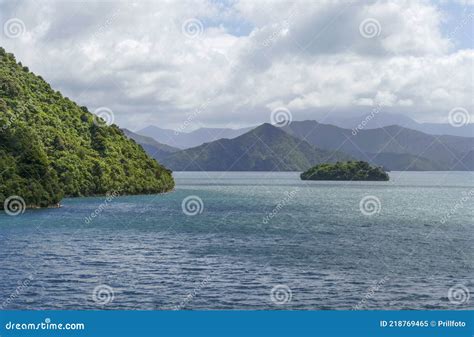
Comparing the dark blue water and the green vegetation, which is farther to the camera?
the green vegetation

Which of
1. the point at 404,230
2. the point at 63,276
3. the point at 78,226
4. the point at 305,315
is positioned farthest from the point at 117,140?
the point at 305,315

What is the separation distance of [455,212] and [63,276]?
8579 centimetres

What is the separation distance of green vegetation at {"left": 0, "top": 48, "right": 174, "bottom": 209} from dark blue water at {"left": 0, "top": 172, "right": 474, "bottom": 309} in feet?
54.7

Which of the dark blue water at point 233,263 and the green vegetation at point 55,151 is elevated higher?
the green vegetation at point 55,151

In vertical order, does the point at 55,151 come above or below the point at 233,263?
above

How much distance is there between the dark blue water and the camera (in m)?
37.8

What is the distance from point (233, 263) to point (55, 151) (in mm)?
105631

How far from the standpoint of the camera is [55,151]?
5689 inches

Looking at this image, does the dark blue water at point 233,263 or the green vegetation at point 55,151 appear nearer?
the dark blue water at point 233,263

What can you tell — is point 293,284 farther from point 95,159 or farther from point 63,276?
point 95,159

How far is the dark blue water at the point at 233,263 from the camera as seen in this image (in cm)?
3775

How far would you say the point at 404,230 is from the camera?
7825 centimetres

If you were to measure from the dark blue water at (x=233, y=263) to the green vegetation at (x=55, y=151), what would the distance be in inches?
657

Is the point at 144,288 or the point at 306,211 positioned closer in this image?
the point at 144,288
